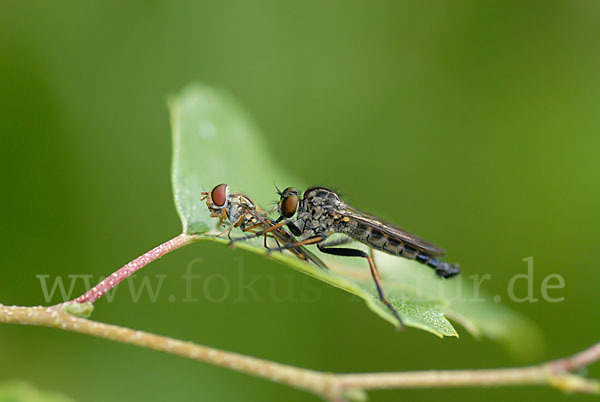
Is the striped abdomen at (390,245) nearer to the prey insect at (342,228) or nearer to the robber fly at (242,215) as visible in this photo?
the prey insect at (342,228)

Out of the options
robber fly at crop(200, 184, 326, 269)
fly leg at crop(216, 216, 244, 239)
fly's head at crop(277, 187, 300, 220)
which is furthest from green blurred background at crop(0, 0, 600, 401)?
fly leg at crop(216, 216, 244, 239)

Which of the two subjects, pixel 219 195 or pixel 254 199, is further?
pixel 254 199

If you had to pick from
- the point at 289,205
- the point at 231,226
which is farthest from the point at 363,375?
the point at 289,205

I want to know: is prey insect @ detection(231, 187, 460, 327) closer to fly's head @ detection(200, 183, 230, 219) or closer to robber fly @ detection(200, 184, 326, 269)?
robber fly @ detection(200, 184, 326, 269)

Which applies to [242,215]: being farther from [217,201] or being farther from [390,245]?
[390,245]

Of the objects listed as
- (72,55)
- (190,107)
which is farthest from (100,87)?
(190,107)

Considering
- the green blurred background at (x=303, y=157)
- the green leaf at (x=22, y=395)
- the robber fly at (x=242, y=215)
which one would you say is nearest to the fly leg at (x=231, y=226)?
the robber fly at (x=242, y=215)

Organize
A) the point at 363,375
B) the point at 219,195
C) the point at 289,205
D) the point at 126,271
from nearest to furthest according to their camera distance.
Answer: the point at 363,375, the point at 126,271, the point at 219,195, the point at 289,205

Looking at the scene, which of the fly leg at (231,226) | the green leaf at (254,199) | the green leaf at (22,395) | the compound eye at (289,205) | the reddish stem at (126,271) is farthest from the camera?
the compound eye at (289,205)
